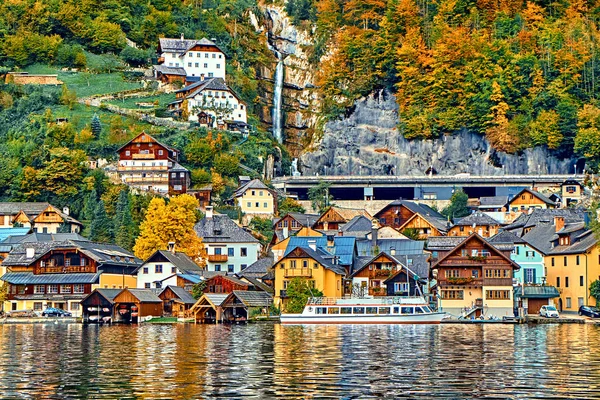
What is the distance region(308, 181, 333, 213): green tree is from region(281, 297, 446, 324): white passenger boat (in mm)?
51639

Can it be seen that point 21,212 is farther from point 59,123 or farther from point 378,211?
point 378,211

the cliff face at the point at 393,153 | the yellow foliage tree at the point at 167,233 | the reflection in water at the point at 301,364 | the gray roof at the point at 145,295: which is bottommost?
the reflection in water at the point at 301,364

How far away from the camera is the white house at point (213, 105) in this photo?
153250 millimetres

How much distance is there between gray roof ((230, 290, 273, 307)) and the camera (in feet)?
310

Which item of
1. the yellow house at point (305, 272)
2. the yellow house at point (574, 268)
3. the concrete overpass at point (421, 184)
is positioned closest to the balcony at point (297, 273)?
the yellow house at point (305, 272)

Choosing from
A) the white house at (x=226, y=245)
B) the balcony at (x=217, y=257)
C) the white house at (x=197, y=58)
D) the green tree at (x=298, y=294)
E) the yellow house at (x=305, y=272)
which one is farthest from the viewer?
the white house at (x=197, y=58)

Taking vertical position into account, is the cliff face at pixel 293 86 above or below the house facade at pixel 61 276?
above

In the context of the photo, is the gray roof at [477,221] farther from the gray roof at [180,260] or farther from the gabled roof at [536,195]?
the gray roof at [180,260]

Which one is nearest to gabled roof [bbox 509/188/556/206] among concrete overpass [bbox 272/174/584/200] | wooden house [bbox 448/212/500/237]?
concrete overpass [bbox 272/174/584/200]

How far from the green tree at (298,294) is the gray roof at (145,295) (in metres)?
10.7

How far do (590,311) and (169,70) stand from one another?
90.0 metres

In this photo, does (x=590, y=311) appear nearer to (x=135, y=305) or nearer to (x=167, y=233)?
(x=135, y=305)

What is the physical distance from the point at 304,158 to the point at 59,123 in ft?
126

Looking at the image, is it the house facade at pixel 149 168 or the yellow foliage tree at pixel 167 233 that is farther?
the house facade at pixel 149 168
